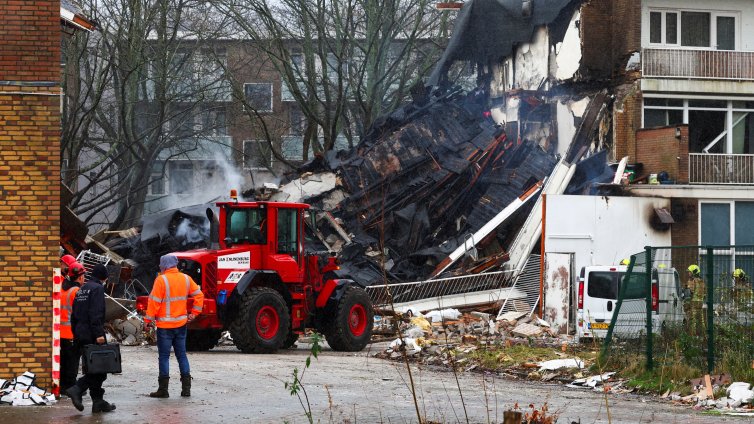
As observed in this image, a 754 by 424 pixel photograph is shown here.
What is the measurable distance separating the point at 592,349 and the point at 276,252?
5716mm

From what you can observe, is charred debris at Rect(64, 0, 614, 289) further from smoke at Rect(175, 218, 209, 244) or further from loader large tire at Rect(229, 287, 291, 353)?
loader large tire at Rect(229, 287, 291, 353)

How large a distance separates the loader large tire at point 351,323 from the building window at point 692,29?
16.3 metres

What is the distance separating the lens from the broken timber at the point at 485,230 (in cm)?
2777

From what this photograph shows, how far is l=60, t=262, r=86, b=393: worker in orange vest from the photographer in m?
12.6

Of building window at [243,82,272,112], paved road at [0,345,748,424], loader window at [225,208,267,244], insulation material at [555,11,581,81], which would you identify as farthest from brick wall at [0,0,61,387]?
building window at [243,82,272,112]

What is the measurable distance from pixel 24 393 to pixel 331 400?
3379 mm

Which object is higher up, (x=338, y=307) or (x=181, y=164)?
(x=181, y=164)

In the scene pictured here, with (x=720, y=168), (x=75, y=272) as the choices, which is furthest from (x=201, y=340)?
(x=720, y=168)

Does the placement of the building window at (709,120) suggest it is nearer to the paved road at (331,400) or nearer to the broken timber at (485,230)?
the broken timber at (485,230)

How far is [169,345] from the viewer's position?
13086 mm

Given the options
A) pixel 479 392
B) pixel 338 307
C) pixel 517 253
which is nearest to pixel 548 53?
pixel 517 253

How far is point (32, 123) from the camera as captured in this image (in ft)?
41.2

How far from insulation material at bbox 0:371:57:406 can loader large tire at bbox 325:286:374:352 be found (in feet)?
29.0

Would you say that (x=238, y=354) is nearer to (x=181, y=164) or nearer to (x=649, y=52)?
(x=649, y=52)
